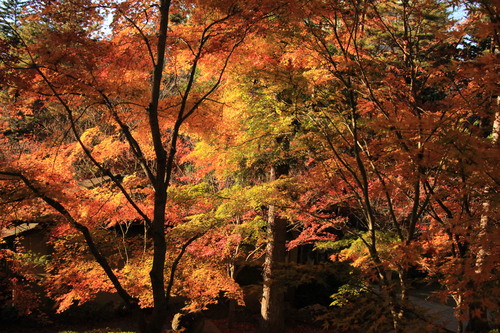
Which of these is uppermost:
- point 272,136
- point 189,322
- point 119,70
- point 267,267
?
point 119,70

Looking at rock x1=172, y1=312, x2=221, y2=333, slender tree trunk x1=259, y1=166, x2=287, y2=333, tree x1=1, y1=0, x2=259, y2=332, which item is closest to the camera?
tree x1=1, y1=0, x2=259, y2=332

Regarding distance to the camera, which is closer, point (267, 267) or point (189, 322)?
point (189, 322)

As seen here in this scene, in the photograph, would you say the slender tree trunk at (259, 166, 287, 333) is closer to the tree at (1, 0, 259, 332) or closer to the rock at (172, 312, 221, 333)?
the rock at (172, 312, 221, 333)

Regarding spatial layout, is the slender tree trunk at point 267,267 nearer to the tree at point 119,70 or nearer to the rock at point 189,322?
the rock at point 189,322

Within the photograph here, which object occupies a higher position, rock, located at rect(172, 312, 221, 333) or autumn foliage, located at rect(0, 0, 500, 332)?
autumn foliage, located at rect(0, 0, 500, 332)

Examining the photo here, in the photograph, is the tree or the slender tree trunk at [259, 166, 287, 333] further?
the slender tree trunk at [259, 166, 287, 333]

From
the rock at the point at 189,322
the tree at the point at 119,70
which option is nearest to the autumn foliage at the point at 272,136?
the tree at the point at 119,70

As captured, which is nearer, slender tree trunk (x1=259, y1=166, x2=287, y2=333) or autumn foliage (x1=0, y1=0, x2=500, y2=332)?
autumn foliage (x1=0, y1=0, x2=500, y2=332)

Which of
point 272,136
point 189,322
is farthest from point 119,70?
point 189,322

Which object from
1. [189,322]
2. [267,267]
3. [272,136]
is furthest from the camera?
[267,267]

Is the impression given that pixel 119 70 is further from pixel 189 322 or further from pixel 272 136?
pixel 189 322

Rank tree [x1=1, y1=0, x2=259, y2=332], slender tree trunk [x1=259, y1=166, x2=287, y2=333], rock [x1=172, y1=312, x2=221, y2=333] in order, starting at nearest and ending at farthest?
tree [x1=1, y1=0, x2=259, y2=332] → rock [x1=172, y1=312, x2=221, y2=333] → slender tree trunk [x1=259, y1=166, x2=287, y2=333]

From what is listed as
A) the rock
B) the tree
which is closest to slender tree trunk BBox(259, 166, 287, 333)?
the rock

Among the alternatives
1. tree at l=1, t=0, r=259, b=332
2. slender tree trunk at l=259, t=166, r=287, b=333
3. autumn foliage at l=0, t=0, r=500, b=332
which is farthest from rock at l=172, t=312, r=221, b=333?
tree at l=1, t=0, r=259, b=332
